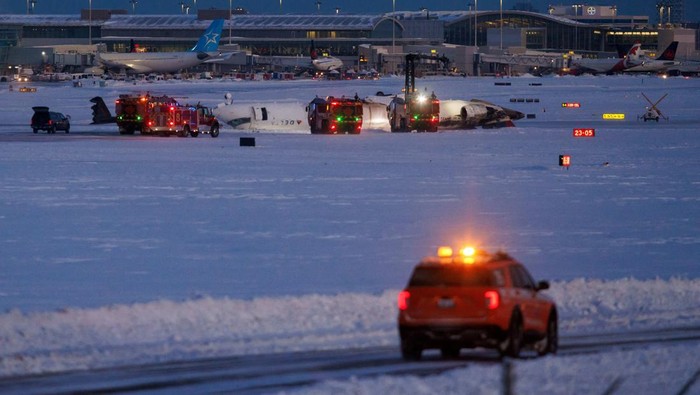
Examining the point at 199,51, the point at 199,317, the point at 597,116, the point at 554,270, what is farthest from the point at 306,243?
the point at 199,51

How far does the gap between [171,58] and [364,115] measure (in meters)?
92.2

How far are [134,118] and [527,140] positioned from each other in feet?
71.5

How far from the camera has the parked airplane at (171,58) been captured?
161875 mm

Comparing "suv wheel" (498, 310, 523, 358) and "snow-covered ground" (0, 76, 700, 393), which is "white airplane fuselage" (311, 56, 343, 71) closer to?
"snow-covered ground" (0, 76, 700, 393)

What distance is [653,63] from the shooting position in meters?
190

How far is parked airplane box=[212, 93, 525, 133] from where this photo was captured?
74.8 metres

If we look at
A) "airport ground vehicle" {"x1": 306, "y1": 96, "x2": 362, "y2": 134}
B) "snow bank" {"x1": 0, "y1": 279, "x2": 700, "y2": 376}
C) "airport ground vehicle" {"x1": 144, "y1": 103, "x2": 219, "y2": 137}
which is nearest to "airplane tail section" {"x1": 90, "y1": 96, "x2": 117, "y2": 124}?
"airport ground vehicle" {"x1": 144, "y1": 103, "x2": 219, "y2": 137}

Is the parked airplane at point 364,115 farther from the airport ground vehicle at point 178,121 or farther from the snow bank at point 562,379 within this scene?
the snow bank at point 562,379

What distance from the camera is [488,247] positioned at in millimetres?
25812

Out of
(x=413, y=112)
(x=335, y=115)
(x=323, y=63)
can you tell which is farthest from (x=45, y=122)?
(x=323, y=63)

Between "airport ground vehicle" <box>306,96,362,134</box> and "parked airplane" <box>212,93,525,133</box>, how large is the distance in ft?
5.80

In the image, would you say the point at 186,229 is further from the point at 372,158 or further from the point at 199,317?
the point at 372,158

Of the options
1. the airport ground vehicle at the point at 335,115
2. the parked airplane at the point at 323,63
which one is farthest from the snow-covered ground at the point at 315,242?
the parked airplane at the point at 323,63

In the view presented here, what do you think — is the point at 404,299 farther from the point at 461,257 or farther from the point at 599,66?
the point at 599,66
